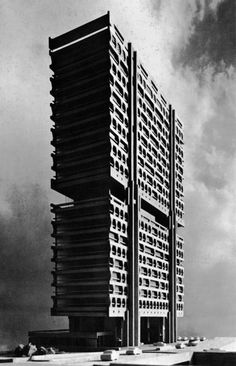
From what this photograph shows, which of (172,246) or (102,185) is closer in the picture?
(102,185)

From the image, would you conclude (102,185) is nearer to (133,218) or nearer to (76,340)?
(133,218)

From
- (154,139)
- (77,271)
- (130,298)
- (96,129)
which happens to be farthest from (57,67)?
(130,298)

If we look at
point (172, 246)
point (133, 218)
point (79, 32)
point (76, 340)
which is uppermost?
point (79, 32)

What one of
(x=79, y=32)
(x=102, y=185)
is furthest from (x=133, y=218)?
(x=79, y=32)

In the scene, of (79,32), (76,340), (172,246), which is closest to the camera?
(76,340)

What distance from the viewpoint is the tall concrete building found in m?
76.7

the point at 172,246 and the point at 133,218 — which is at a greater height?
the point at 133,218

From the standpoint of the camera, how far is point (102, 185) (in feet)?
268

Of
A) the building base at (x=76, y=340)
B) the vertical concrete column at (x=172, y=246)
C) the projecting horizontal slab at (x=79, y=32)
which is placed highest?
the projecting horizontal slab at (x=79, y=32)

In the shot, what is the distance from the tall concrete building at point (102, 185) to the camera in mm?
76688

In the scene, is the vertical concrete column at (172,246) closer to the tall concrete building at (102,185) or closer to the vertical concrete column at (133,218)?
the tall concrete building at (102,185)

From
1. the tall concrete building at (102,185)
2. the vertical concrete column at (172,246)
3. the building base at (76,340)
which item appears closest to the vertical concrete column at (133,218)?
the tall concrete building at (102,185)

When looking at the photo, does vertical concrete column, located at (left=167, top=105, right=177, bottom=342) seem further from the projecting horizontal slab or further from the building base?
the projecting horizontal slab

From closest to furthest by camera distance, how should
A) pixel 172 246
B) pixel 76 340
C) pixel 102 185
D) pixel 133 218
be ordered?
pixel 76 340, pixel 102 185, pixel 133 218, pixel 172 246
